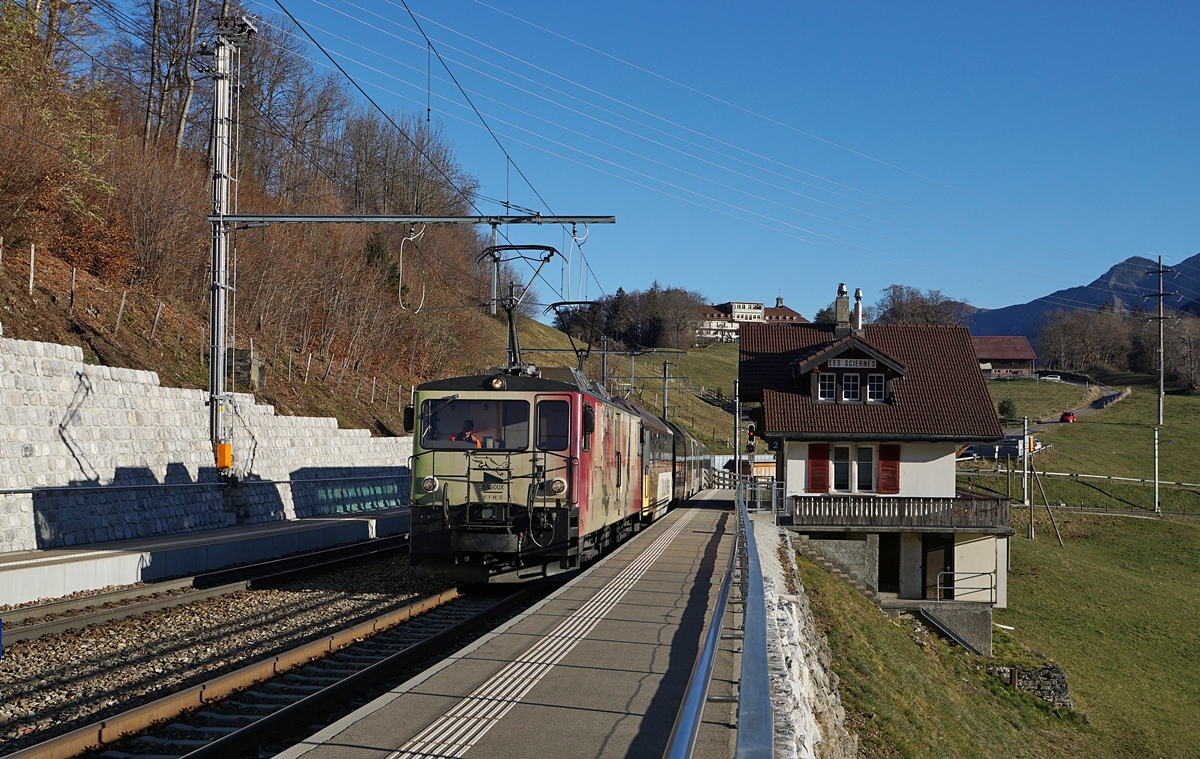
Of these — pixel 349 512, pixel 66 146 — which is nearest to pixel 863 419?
pixel 349 512

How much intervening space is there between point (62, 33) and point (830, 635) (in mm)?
28777

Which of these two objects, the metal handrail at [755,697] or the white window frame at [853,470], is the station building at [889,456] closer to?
the white window frame at [853,470]

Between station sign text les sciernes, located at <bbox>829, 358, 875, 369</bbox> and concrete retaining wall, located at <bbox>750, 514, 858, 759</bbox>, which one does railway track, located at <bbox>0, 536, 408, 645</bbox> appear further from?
station sign text les sciernes, located at <bbox>829, 358, 875, 369</bbox>

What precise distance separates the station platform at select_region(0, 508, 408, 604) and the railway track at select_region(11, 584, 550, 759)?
15.1ft

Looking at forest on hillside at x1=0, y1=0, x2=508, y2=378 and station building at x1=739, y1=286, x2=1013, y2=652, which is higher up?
forest on hillside at x1=0, y1=0, x2=508, y2=378

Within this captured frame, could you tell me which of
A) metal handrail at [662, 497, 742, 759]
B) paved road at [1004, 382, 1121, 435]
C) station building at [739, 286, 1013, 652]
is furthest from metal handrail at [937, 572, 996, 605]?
paved road at [1004, 382, 1121, 435]

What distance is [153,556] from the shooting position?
1516 cm

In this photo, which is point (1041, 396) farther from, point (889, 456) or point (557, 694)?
point (557, 694)

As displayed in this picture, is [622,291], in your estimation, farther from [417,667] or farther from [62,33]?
[417,667]

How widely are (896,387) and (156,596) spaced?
25.6 meters

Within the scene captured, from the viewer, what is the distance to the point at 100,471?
63.7 feet

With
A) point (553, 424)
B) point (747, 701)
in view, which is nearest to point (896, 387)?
point (553, 424)

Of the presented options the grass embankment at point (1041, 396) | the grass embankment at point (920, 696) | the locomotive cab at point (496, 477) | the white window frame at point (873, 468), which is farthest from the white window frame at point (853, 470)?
the grass embankment at point (1041, 396)

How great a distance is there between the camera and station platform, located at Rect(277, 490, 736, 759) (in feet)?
19.5
